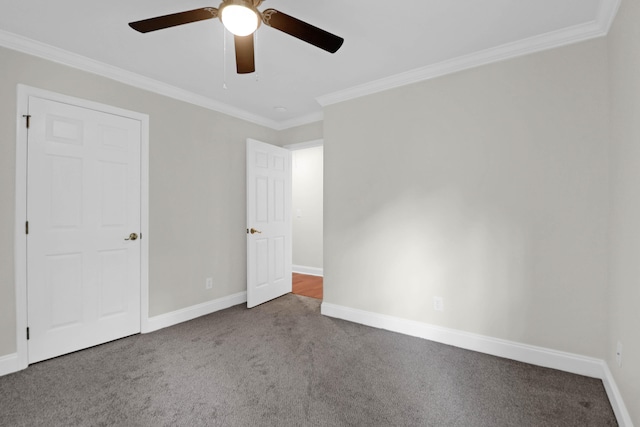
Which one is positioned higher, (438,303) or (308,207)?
(308,207)

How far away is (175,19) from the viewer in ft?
5.20

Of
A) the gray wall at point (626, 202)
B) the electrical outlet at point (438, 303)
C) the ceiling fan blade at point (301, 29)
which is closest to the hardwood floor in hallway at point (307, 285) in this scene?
the electrical outlet at point (438, 303)

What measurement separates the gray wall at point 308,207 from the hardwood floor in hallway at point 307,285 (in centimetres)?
35

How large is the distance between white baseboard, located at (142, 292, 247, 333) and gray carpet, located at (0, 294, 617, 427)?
8.5 inches

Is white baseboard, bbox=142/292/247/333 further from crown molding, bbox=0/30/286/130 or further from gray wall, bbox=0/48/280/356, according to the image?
crown molding, bbox=0/30/286/130

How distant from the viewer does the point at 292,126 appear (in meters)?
4.36

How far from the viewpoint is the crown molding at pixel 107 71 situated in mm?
2268

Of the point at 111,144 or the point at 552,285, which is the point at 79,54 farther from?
the point at 552,285

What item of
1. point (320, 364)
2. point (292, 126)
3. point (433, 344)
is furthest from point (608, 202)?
point (292, 126)

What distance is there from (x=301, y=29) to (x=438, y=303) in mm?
2462

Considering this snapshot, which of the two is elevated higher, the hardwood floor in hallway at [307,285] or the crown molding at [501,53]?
the crown molding at [501,53]

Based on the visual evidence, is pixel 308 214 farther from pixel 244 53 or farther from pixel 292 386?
pixel 244 53

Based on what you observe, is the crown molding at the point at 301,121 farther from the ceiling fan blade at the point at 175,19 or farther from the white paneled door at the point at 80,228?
the ceiling fan blade at the point at 175,19

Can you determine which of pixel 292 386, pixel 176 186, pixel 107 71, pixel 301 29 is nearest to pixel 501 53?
pixel 301 29
